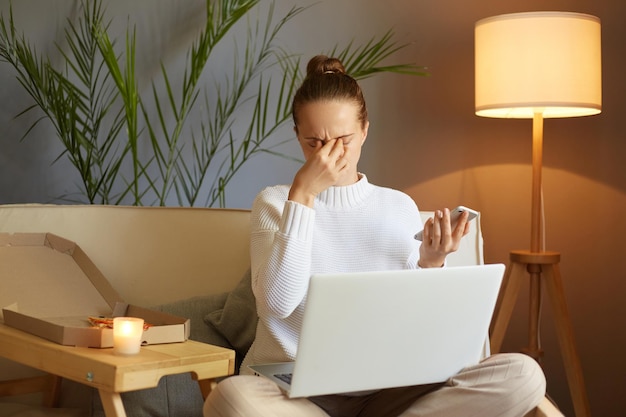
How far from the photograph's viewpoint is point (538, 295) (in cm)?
267

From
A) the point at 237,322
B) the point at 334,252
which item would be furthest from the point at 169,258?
the point at 334,252

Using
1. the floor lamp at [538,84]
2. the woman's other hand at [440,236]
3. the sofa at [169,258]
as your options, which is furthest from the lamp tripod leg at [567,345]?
the woman's other hand at [440,236]

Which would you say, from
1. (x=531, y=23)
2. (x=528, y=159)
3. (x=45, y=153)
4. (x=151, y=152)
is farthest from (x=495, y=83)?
(x=45, y=153)

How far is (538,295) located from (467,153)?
23.5 inches

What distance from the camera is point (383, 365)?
1.47m

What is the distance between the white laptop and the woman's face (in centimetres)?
45

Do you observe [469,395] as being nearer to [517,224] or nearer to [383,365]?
[383,365]

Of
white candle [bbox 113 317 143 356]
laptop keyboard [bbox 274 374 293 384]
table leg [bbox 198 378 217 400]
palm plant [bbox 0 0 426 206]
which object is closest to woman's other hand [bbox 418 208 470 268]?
laptop keyboard [bbox 274 374 293 384]

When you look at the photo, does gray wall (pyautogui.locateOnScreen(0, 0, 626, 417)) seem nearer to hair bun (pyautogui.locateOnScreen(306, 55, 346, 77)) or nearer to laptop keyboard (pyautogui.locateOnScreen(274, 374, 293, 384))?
hair bun (pyautogui.locateOnScreen(306, 55, 346, 77))

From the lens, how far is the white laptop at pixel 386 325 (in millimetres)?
1395

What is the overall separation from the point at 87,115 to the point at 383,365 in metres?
1.53

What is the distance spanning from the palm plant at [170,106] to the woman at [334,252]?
0.80 meters

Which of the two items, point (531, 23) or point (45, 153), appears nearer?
point (531, 23)

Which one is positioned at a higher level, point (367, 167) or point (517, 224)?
point (367, 167)
